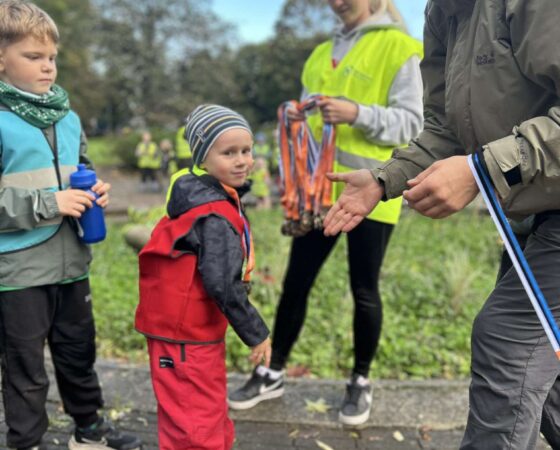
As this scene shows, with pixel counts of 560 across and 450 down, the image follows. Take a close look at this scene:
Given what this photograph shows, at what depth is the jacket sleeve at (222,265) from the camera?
81.3 inches

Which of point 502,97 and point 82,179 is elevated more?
point 502,97

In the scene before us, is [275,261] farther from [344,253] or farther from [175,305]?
[175,305]

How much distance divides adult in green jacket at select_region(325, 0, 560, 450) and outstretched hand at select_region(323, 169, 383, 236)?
0.02 m

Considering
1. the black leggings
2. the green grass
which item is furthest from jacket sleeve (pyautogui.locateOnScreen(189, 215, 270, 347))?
the green grass

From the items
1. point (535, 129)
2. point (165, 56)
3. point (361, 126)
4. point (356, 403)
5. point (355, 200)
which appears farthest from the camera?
point (165, 56)

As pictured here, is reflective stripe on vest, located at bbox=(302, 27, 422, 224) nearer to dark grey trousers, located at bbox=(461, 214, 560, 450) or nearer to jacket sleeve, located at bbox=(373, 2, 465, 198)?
jacket sleeve, located at bbox=(373, 2, 465, 198)

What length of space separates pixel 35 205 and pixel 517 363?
1.81 metres

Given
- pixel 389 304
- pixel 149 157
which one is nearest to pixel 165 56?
pixel 149 157

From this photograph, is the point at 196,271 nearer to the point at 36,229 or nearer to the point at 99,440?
the point at 36,229

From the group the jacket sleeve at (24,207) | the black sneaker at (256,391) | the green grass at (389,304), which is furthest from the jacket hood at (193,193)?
the green grass at (389,304)

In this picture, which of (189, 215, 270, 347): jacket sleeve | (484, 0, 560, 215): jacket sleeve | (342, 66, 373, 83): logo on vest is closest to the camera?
(484, 0, 560, 215): jacket sleeve

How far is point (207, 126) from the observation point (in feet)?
7.26

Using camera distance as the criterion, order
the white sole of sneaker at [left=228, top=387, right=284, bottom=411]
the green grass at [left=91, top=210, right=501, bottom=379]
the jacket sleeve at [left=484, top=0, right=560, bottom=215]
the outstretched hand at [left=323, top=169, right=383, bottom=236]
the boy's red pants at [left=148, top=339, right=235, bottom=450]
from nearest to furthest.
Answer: the jacket sleeve at [left=484, top=0, right=560, bottom=215] → the outstretched hand at [left=323, top=169, right=383, bottom=236] → the boy's red pants at [left=148, top=339, right=235, bottom=450] → the white sole of sneaker at [left=228, top=387, right=284, bottom=411] → the green grass at [left=91, top=210, right=501, bottom=379]

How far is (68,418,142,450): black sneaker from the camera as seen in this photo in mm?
2607
